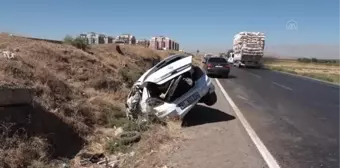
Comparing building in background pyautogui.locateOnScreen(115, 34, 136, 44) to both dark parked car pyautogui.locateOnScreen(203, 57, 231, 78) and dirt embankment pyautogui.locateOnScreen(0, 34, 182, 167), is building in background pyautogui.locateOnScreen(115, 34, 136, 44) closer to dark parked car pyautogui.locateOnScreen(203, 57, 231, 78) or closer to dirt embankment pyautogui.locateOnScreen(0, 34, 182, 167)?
dark parked car pyautogui.locateOnScreen(203, 57, 231, 78)

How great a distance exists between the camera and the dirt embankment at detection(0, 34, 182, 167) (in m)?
8.62

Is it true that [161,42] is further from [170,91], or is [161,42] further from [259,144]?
[259,144]

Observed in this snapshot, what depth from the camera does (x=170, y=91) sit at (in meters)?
11.6

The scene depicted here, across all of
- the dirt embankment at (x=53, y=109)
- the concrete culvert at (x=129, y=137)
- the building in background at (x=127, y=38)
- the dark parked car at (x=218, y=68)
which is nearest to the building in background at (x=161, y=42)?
the building in background at (x=127, y=38)

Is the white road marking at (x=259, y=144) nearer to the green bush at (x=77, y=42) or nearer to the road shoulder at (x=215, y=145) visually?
the road shoulder at (x=215, y=145)

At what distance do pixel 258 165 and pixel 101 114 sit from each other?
22.5ft

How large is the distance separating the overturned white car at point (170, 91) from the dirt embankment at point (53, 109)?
117 cm

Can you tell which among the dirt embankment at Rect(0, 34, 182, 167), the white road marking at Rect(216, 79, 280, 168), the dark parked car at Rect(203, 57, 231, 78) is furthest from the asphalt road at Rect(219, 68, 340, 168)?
the dark parked car at Rect(203, 57, 231, 78)

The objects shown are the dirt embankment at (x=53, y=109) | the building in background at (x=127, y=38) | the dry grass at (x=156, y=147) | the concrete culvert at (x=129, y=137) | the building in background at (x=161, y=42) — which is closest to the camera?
the dry grass at (x=156, y=147)

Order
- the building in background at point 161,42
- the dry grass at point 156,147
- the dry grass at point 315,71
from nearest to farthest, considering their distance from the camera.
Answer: the dry grass at point 156,147 < the dry grass at point 315,71 < the building in background at point 161,42

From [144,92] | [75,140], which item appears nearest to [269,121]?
[144,92]

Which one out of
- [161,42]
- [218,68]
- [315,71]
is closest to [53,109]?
[218,68]

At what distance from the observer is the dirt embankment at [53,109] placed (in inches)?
340

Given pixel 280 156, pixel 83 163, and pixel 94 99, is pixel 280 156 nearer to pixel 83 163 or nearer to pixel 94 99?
pixel 83 163
